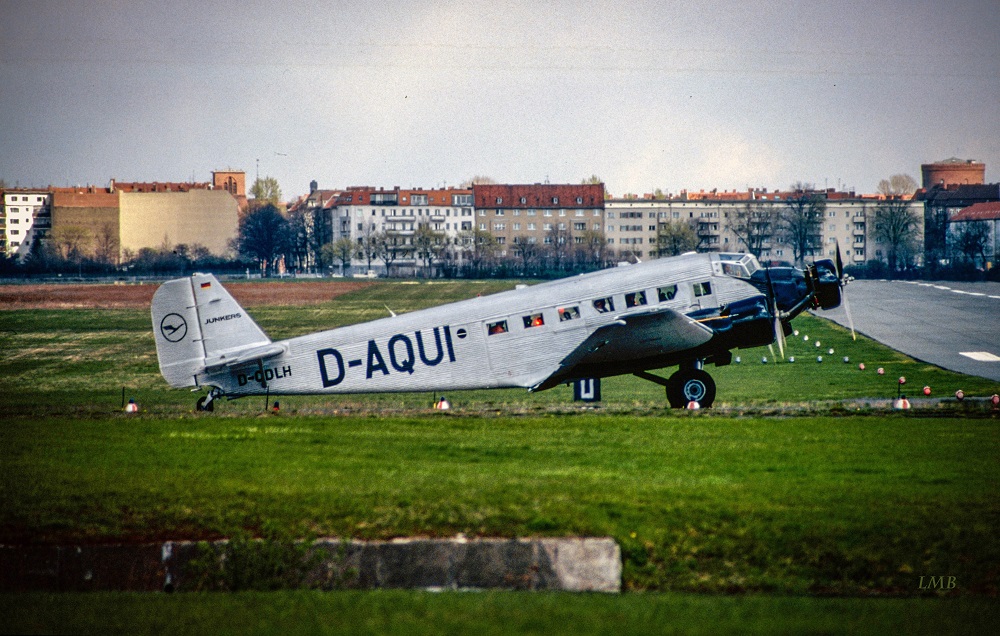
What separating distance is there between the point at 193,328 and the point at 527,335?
765 centimetres

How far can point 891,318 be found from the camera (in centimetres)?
5819

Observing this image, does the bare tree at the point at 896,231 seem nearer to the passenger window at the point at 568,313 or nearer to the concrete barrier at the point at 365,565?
the passenger window at the point at 568,313

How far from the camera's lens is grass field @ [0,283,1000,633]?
8492 millimetres

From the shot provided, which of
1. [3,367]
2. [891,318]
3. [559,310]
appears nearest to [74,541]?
[559,310]

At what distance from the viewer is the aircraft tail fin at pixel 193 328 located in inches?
909

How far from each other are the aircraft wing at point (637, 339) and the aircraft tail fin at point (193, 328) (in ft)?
23.5

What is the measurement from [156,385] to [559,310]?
67.5 ft

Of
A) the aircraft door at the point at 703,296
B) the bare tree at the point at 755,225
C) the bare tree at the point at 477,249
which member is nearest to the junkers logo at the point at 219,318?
the aircraft door at the point at 703,296

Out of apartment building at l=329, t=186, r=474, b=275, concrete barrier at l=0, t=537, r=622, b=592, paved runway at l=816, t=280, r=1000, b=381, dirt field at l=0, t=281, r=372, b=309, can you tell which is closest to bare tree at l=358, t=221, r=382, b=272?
apartment building at l=329, t=186, r=474, b=275

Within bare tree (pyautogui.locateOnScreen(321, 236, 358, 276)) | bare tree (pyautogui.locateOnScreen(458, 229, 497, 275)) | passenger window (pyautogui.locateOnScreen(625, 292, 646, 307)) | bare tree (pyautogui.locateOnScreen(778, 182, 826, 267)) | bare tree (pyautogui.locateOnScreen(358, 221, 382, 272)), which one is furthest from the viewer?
bare tree (pyautogui.locateOnScreen(321, 236, 358, 276))

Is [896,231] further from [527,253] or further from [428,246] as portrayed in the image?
[428,246]

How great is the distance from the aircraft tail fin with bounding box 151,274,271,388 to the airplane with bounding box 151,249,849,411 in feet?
0.08

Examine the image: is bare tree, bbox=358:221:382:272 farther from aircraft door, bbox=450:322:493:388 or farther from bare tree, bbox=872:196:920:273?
aircraft door, bbox=450:322:493:388

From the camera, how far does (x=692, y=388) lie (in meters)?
23.0
